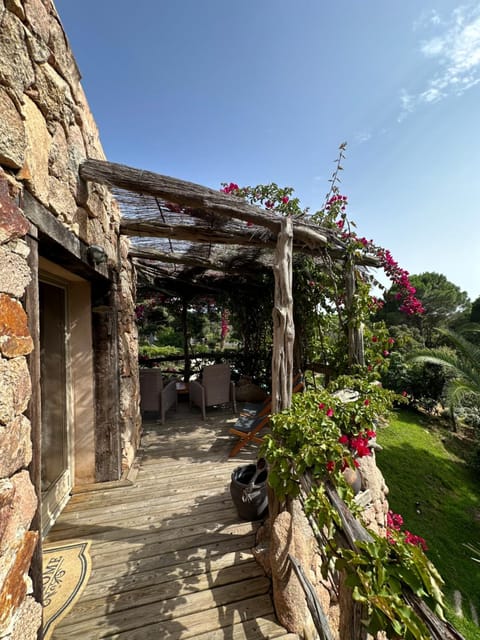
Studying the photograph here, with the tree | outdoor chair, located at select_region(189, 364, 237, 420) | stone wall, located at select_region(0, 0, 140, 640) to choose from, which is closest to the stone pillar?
stone wall, located at select_region(0, 0, 140, 640)

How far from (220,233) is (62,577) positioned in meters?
3.01

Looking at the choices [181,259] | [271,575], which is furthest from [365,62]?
[271,575]

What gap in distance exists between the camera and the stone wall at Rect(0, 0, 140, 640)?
3.28ft

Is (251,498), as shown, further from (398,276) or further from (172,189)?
(398,276)

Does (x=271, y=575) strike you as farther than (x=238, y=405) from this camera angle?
No

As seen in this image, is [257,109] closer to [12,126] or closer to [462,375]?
[12,126]

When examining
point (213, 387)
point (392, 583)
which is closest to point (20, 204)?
point (392, 583)

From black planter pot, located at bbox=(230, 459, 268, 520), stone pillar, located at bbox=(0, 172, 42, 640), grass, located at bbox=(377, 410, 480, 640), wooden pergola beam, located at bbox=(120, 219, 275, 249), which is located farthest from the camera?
grass, located at bbox=(377, 410, 480, 640)

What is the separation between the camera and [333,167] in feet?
10.3

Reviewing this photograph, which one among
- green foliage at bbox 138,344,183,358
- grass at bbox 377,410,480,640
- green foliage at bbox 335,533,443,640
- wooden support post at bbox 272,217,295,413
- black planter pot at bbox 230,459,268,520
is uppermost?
wooden support post at bbox 272,217,295,413

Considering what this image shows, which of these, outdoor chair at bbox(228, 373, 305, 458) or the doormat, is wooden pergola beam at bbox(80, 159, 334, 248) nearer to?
outdoor chair at bbox(228, 373, 305, 458)

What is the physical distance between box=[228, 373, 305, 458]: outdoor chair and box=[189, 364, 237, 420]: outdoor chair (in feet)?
2.07

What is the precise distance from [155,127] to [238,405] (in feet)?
16.2

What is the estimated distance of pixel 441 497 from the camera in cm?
504
